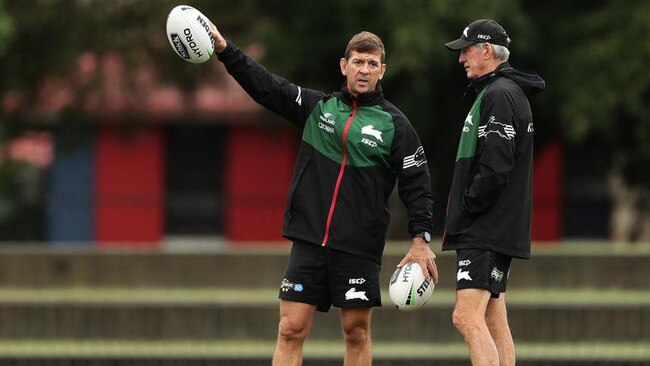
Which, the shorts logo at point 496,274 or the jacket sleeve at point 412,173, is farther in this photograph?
the jacket sleeve at point 412,173

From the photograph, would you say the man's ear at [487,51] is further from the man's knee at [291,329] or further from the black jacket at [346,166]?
the man's knee at [291,329]

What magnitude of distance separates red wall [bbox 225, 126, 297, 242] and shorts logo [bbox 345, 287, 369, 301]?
70.0ft

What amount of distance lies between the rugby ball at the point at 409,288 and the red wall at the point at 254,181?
70.0 feet

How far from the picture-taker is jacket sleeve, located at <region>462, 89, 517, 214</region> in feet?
26.0

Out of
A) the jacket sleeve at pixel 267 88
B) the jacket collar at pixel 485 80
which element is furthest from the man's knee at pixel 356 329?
the jacket collar at pixel 485 80

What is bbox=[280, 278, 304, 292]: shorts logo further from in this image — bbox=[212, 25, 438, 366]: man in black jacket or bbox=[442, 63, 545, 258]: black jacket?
bbox=[442, 63, 545, 258]: black jacket

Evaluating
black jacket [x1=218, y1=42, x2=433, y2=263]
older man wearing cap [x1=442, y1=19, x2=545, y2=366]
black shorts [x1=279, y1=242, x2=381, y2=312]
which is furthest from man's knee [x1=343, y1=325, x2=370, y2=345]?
older man wearing cap [x1=442, y1=19, x2=545, y2=366]

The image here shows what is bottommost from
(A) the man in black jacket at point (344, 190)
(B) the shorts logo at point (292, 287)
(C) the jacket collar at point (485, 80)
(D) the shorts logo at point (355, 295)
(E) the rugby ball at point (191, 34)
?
(D) the shorts logo at point (355, 295)

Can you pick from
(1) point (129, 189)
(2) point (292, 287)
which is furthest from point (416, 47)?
(1) point (129, 189)

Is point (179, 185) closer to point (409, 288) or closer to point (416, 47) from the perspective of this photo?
point (416, 47)

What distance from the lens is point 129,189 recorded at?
A: 30500 millimetres

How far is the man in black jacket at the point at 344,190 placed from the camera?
8195 millimetres

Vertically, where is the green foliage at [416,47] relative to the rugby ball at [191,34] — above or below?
above

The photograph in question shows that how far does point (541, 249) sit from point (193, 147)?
15.6m
